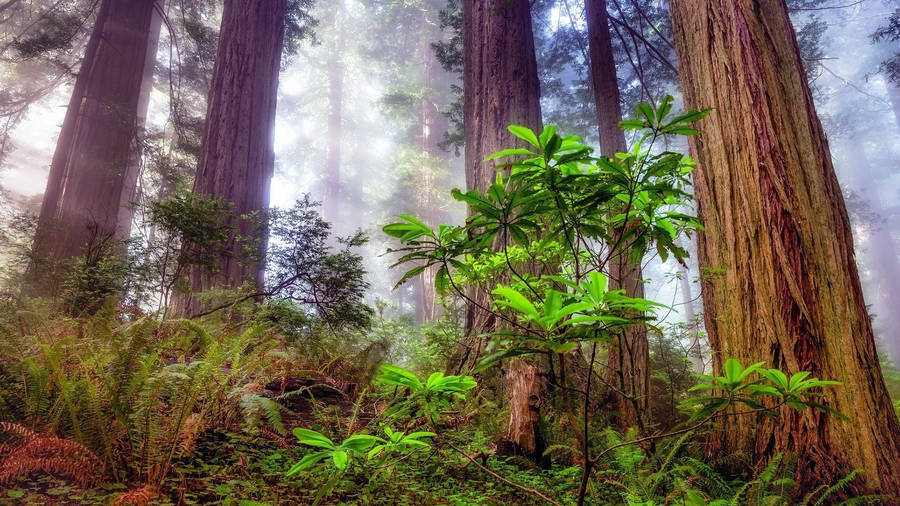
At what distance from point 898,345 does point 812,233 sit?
130 ft

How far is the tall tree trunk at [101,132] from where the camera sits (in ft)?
20.3

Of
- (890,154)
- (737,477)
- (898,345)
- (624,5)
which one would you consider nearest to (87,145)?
(737,477)

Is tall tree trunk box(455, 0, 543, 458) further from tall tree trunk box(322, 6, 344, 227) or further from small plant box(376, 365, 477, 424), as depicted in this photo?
tall tree trunk box(322, 6, 344, 227)

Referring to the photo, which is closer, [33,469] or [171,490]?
[33,469]

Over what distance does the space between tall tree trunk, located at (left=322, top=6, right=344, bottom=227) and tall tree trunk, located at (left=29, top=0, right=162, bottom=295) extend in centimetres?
2417

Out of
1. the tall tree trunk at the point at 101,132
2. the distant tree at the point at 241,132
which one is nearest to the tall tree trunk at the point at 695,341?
the distant tree at the point at 241,132

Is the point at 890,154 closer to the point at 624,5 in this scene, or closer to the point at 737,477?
the point at 624,5

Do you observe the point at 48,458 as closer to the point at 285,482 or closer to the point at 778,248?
the point at 285,482

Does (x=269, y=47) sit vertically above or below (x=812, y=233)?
above

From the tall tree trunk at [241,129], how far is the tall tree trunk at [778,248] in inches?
172

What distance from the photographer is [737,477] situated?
6.50 feet

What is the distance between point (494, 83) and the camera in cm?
459

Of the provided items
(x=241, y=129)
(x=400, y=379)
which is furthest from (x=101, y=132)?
(x=400, y=379)

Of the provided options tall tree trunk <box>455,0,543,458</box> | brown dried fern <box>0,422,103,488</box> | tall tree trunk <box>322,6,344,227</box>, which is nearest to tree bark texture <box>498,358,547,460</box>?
tall tree trunk <box>455,0,543,458</box>
